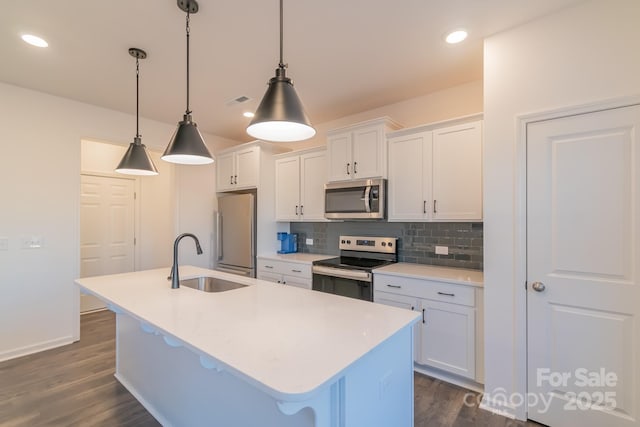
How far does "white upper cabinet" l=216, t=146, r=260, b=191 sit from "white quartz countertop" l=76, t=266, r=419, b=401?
7.07 feet

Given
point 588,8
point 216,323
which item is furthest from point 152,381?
point 588,8

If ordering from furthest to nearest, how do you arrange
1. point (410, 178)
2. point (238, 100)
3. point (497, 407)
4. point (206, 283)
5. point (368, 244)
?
point (368, 244)
point (238, 100)
point (410, 178)
point (206, 283)
point (497, 407)

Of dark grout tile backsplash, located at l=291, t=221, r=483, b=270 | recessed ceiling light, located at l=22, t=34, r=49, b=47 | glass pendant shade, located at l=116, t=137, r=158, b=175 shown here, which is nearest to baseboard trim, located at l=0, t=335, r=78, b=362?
glass pendant shade, located at l=116, t=137, r=158, b=175

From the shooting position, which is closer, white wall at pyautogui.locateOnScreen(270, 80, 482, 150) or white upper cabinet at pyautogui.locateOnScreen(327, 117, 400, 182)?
white wall at pyautogui.locateOnScreen(270, 80, 482, 150)

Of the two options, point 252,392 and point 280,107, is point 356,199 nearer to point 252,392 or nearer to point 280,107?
point 280,107

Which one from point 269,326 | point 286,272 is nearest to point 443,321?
point 269,326

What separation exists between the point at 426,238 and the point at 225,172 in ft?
9.86

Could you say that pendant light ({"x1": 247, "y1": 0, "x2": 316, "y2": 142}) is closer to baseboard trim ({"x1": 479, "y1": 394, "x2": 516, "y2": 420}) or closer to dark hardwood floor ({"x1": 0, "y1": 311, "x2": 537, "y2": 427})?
dark hardwood floor ({"x1": 0, "y1": 311, "x2": 537, "y2": 427})

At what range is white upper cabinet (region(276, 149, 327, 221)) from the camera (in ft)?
11.8

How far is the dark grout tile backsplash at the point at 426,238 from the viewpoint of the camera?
274 cm

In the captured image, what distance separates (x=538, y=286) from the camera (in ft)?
6.25

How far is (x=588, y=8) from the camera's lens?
1.74 meters

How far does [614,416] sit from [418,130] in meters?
2.39

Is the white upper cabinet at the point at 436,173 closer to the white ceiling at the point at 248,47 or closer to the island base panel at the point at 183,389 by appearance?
the white ceiling at the point at 248,47
